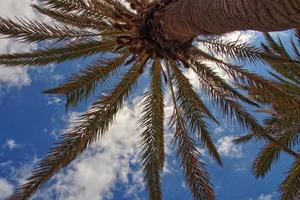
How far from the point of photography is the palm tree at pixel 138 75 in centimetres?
962

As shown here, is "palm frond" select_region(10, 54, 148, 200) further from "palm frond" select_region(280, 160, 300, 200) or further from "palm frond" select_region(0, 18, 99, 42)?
"palm frond" select_region(280, 160, 300, 200)

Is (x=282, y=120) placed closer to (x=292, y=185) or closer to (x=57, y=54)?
(x=292, y=185)

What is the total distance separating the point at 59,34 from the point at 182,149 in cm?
364

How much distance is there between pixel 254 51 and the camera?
9.91 metres

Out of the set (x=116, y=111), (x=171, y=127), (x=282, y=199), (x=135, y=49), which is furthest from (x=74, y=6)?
(x=282, y=199)

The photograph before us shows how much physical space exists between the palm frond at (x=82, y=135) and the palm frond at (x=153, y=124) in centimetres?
50

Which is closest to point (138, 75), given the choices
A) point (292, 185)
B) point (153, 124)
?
point (153, 124)

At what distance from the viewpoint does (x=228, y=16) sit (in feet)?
17.4

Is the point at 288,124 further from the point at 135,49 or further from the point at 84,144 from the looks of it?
the point at 84,144

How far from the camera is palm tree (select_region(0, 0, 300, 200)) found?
9625 millimetres

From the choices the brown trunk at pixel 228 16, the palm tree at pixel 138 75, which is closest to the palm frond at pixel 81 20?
the palm tree at pixel 138 75

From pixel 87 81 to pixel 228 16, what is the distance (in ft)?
18.0

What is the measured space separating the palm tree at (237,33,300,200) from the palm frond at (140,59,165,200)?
6.72 ft

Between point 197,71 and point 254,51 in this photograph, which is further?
point 197,71
